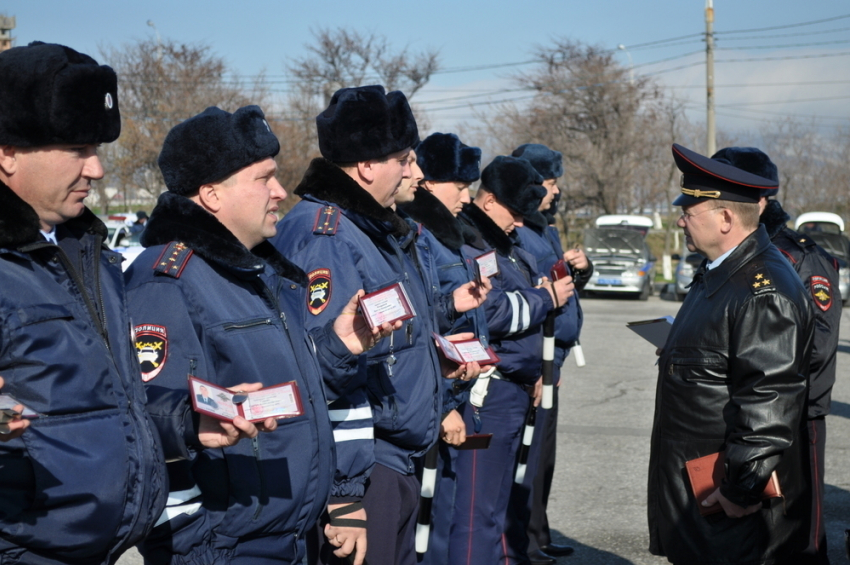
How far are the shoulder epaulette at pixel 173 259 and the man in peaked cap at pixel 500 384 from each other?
7.80 ft

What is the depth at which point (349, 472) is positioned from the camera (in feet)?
10.4

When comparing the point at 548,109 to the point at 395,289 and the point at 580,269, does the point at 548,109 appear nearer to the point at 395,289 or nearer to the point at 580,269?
the point at 580,269

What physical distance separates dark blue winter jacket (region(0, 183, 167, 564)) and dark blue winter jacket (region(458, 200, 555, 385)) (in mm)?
2950

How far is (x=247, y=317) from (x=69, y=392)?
2.33 feet

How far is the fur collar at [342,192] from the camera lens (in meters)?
3.65

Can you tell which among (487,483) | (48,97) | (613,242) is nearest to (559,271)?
(487,483)

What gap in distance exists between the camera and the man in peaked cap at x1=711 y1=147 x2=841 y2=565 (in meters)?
4.80

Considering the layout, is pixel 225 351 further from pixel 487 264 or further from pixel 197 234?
pixel 487 264

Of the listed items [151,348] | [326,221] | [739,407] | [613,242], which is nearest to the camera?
[151,348]

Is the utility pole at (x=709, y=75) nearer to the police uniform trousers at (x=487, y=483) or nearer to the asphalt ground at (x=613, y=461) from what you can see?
the asphalt ground at (x=613, y=461)

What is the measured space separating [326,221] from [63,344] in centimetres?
151

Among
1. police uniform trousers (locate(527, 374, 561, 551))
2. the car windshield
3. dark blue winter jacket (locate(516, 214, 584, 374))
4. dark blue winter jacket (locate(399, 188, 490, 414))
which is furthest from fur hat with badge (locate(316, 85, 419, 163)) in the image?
the car windshield

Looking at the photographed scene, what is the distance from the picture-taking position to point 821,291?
5.05 meters

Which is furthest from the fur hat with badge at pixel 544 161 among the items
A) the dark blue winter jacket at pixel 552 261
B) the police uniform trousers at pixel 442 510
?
the police uniform trousers at pixel 442 510
